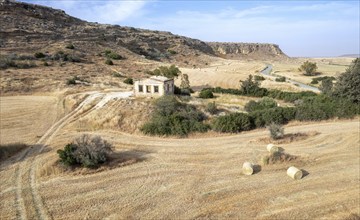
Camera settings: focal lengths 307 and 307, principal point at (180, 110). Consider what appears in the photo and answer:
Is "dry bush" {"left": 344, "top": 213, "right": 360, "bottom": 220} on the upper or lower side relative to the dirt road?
lower

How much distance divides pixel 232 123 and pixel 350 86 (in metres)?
13.8

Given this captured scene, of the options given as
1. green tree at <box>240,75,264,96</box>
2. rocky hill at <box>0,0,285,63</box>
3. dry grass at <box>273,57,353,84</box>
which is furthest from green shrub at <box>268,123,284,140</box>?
rocky hill at <box>0,0,285,63</box>

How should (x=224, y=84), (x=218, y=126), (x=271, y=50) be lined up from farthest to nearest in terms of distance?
(x=271, y=50)
(x=224, y=84)
(x=218, y=126)

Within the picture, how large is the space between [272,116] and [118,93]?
622 inches

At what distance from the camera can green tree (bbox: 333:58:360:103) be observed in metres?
28.0

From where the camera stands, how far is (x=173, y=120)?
75.7ft

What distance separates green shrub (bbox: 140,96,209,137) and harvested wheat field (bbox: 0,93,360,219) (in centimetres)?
111

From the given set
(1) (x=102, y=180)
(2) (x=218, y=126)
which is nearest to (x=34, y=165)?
(1) (x=102, y=180)

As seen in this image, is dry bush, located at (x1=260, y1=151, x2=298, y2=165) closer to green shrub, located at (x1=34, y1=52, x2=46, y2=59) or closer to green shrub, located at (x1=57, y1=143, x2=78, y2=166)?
green shrub, located at (x1=57, y1=143, x2=78, y2=166)

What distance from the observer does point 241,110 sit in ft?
92.1

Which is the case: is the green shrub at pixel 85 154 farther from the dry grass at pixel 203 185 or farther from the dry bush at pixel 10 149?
the dry bush at pixel 10 149

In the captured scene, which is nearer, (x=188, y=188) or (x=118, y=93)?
(x=188, y=188)

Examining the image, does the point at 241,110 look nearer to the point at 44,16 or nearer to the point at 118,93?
the point at 118,93

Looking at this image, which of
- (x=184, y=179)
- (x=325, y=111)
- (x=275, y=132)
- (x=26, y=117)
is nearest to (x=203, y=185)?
(x=184, y=179)
